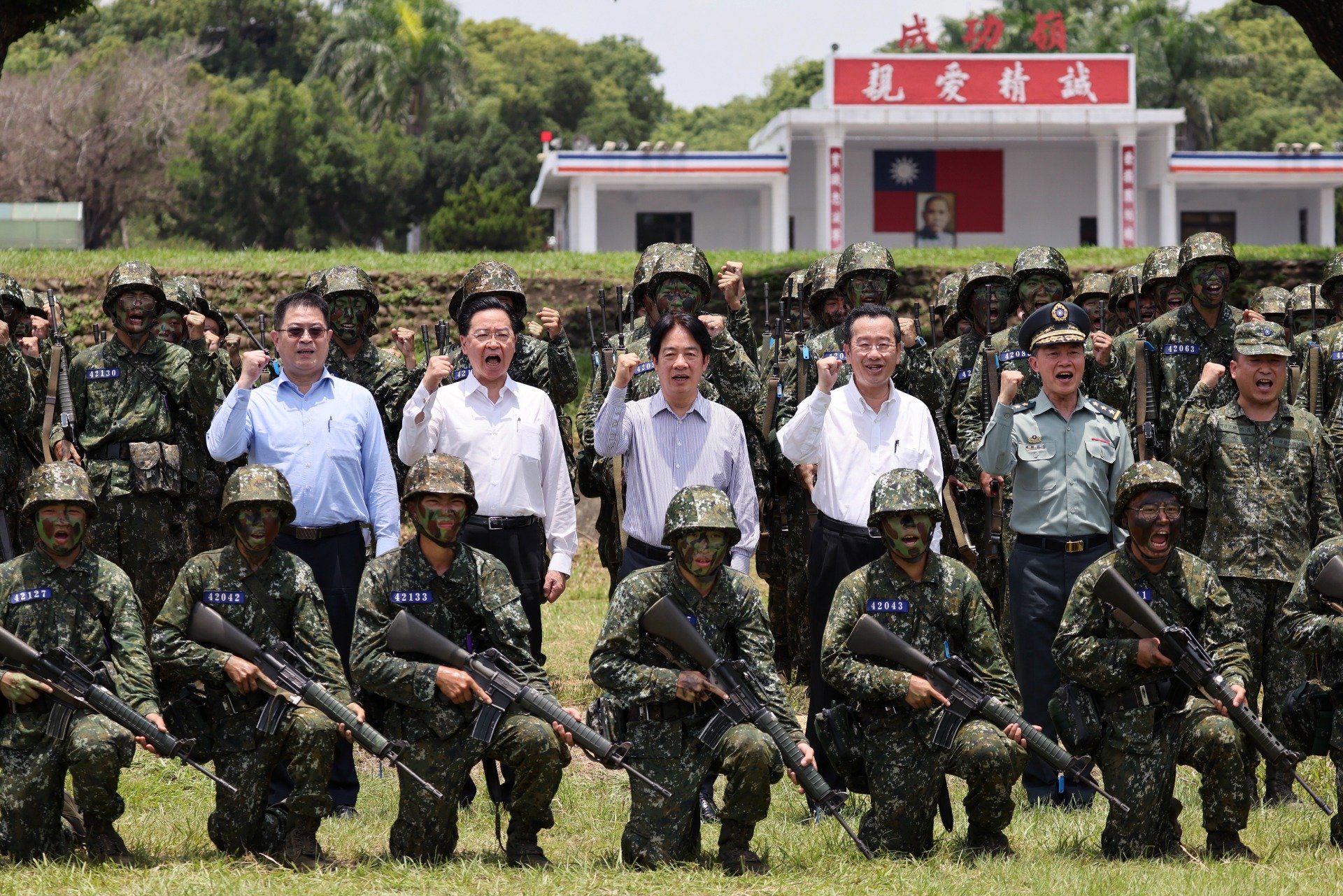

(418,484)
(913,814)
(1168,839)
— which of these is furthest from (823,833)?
(418,484)

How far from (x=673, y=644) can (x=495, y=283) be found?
317 cm

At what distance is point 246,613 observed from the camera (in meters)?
7.21

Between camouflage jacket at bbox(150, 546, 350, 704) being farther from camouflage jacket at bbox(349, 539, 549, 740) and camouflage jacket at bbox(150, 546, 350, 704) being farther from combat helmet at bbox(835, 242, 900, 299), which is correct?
combat helmet at bbox(835, 242, 900, 299)

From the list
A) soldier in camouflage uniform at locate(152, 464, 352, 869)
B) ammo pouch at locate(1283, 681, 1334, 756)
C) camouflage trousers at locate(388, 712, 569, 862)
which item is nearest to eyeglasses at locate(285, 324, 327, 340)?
soldier in camouflage uniform at locate(152, 464, 352, 869)

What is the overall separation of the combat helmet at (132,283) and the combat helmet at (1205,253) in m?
6.00

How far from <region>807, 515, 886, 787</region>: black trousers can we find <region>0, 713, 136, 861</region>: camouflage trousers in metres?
3.09

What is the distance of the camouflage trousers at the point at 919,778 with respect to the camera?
22.6 feet

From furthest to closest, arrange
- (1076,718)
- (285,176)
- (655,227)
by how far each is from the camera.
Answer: (285,176) → (655,227) → (1076,718)

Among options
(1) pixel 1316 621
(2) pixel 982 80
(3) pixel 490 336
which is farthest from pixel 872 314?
(2) pixel 982 80

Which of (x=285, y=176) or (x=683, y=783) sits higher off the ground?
(x=285, y=176)

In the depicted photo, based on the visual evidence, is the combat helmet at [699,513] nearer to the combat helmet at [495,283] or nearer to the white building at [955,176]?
the combat helmet at [495,283]

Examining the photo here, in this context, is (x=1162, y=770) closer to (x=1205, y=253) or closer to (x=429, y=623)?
(x=429, y=623)

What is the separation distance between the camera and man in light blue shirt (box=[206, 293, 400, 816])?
7.86 meters

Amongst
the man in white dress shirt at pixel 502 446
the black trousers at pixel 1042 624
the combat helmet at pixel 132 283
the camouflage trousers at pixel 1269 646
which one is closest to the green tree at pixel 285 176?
the combat helmet at pixel 132 283
